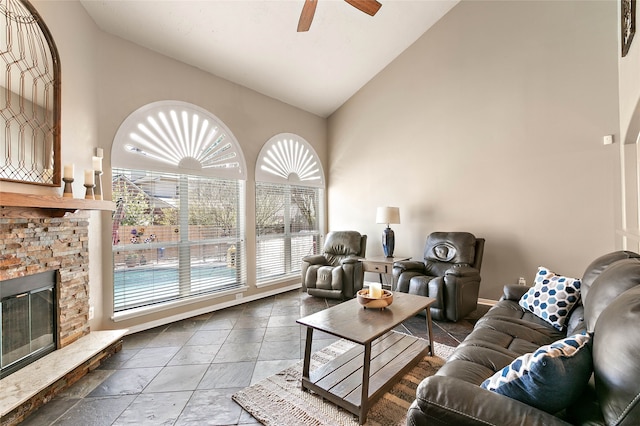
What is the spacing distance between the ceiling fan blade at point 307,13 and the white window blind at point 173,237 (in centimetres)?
223

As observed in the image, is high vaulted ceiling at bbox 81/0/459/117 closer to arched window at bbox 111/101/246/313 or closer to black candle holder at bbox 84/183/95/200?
arched window at bbox 111/101/246/313

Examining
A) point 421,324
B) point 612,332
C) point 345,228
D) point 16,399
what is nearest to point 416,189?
point 345,228

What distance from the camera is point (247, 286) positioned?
421 cm

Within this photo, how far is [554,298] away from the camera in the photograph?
7.06 feet

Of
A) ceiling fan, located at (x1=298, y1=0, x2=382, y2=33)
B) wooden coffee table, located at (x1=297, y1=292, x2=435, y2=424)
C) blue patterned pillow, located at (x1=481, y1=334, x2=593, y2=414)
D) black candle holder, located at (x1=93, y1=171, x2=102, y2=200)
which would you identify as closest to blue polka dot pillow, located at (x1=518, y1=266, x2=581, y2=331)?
wooden coffee table, located at (x1=297, y1=292, x2=435, y2=424)

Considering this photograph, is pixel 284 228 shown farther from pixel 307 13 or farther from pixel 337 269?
pixel 307 13

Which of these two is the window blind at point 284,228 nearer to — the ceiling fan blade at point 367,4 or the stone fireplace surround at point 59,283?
the stone fireplace surround at point 59,283

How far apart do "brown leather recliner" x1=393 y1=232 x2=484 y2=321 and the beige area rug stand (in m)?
1.05

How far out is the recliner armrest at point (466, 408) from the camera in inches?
37.7

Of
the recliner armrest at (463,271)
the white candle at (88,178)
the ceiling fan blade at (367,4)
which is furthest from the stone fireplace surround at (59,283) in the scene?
the recliner armrest at (463,271)

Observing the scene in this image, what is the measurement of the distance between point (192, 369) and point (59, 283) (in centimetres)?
134

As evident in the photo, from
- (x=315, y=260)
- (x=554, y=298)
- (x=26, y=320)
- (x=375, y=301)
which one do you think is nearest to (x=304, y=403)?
(x=375, y=301)

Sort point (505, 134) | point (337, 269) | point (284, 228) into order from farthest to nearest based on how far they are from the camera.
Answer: point (284, 228) < point (337, 269) < point (505, 134)

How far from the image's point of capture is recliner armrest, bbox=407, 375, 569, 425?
96 cm
